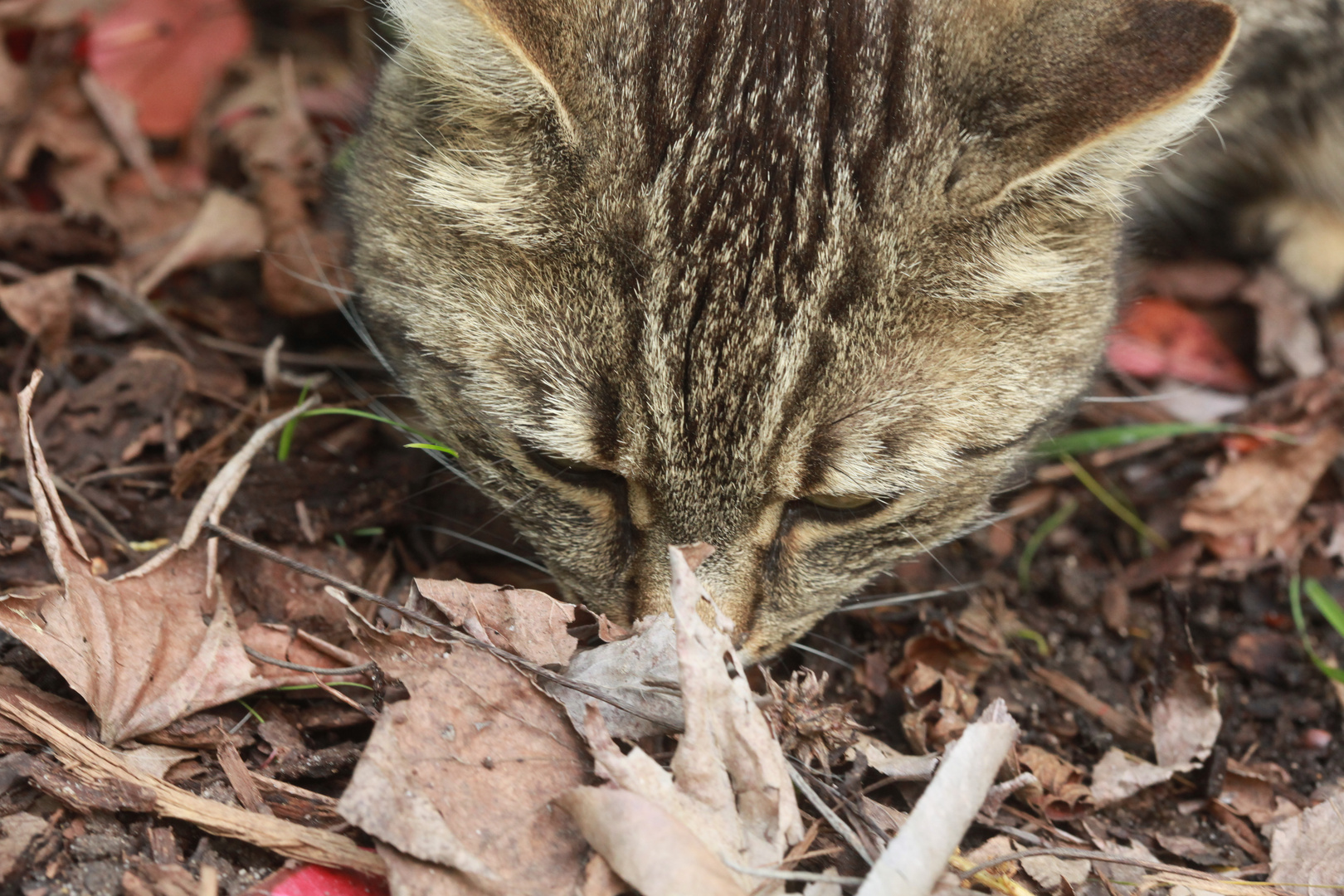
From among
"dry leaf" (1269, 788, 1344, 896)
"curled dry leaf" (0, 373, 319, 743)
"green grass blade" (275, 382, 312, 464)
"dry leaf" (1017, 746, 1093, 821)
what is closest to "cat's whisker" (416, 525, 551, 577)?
"green grass blade" (275, 382, 312, 464)

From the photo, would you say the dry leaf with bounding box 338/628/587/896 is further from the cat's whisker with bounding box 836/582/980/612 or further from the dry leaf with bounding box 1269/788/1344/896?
the dry leaf with bounding box 1269/788/1344/896

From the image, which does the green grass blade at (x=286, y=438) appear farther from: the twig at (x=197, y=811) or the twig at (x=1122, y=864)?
the twig at (x=1122, y=864)

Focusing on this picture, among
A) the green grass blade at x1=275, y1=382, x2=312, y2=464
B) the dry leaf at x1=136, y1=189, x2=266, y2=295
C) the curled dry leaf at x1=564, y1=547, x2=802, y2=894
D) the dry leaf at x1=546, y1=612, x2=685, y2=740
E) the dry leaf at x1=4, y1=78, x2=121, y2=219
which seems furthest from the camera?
the dry leaf at x1=4, y1=78, x2=121, y2=219

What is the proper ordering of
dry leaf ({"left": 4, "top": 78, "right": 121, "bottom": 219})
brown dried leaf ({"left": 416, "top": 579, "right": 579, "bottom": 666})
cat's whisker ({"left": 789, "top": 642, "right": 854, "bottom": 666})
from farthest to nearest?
dry leaf ({"left": 4, "top": 78, "right": 121, "bottom": 219}) → cat's whisker ({"left": 789, "top": 642, "right": 854, "bottom": 666}) → brown dried leaf ({"left": 416, "top": 579, "right": 579, "bottom": 666})

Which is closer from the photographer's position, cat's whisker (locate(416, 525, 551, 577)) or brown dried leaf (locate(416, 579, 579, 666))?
brown dried leaf (locate(416, 579, 579, 666))

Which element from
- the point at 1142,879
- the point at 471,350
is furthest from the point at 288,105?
the point at 1142,879
